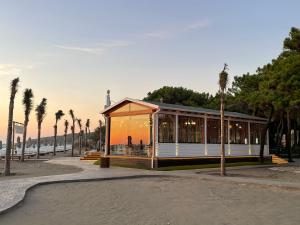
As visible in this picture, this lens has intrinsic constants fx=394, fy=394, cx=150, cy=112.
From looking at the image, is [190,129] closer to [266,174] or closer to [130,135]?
[130,135]

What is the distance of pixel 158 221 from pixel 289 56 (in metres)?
21.6

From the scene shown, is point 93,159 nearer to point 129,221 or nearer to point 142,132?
point 142,132

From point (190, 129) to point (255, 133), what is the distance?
9301 mm

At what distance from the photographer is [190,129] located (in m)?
27.7

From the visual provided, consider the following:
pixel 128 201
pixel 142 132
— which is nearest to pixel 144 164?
pixel 142 132

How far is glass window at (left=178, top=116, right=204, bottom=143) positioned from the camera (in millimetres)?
26922

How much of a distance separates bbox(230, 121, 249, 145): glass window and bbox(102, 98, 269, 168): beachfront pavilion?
0.92 ft

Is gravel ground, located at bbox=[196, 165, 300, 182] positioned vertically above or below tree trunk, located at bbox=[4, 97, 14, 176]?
below

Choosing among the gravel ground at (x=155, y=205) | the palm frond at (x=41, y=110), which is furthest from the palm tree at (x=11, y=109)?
the palm frond at (x=41, y=110)

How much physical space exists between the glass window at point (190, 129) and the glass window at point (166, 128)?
0.65 meters

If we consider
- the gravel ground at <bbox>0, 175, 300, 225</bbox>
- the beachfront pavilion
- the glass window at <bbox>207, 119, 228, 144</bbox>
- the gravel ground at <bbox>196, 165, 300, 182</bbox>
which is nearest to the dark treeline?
the beachfront pavilion

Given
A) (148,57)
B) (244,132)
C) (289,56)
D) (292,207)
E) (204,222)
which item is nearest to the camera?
(204,222)

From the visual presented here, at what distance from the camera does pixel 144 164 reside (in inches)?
1003

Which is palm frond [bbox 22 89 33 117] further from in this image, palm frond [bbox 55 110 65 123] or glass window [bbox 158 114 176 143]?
palm frond [bbox 55 110 65 123]
